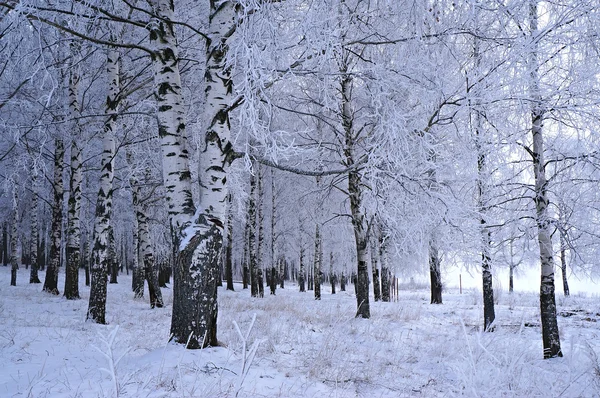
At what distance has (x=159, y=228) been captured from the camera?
21.8 meters

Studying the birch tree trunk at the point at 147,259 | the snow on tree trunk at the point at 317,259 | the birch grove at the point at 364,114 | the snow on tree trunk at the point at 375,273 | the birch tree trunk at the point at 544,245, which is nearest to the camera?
the birch grove at the point at 364,114

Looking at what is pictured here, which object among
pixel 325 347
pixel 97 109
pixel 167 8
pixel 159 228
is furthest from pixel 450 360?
pixel 159 228

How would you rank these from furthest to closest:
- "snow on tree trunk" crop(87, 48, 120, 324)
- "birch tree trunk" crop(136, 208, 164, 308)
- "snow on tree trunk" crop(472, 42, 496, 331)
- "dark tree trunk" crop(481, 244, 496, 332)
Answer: "birch tree trunk" crop(136, 208, 164, 308), "dark tree trunk" crop(481, 244, 496, 332), "snow on tree trunk" crop(472, 42, 496, 331), "snow on tree trunk" crop(87, 48, 120, 324)

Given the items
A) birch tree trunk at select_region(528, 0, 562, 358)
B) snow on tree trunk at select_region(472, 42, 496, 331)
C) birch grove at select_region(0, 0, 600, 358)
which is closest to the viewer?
birch grove at select_region(0, 0, 600, 358)

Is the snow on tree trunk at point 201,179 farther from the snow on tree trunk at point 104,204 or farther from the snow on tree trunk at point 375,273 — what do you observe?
the snow on tree trunk at point 375,273

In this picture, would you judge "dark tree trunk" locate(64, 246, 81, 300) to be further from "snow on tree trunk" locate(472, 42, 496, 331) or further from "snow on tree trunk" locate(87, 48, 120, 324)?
"snow on tree trunk" locate(472, 42, 496, 331)

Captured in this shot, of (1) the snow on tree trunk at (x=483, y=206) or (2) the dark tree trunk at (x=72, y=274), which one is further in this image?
(2) the dark tree trunk at (x=72, y=274)

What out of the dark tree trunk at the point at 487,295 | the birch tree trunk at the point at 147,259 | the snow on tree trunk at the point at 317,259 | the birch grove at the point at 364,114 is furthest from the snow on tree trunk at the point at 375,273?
the birch tree trunk at the point at 147,259

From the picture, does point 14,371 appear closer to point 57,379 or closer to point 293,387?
point 57,379

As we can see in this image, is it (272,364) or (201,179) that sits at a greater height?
(201,179)

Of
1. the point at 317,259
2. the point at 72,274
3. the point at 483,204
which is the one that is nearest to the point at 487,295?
the point at 483,204

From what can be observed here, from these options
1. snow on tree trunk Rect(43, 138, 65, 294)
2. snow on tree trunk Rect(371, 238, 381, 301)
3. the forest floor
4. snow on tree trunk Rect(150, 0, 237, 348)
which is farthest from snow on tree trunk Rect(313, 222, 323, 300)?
snow on tree trunk Rect(150, 0, 237, 348)

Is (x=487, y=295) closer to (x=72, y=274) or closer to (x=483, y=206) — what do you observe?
(x=483, y=206)

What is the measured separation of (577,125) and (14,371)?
8436 millimetres
